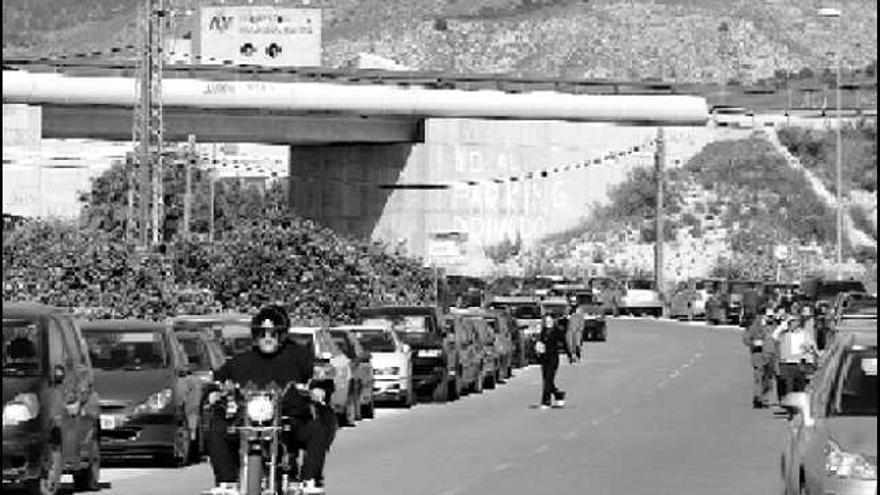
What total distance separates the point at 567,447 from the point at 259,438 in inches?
684

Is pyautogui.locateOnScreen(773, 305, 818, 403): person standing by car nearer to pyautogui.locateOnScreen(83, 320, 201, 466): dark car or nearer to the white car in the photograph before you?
the white car

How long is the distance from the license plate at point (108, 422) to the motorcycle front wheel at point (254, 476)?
1269 cm

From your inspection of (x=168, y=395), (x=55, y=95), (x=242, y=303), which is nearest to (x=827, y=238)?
(x=55, y=95)

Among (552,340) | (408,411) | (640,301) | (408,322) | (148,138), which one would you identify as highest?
(148,138)

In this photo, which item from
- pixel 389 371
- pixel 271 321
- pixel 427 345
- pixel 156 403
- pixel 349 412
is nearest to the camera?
pixel 271 321

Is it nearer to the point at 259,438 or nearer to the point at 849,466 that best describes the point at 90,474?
the point at 259,438

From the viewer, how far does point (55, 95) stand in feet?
350

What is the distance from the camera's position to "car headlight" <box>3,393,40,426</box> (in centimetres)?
2528

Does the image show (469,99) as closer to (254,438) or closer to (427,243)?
(427,243)

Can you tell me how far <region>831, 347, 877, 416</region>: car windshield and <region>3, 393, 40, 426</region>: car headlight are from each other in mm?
7482

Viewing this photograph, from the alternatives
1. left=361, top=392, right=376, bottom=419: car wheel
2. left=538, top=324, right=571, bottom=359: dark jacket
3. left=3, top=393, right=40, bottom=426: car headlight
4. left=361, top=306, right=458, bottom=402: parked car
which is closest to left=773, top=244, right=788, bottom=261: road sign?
left=361, top=306, right=458, bottom=402: parked car

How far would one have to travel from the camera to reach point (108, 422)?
32375mm

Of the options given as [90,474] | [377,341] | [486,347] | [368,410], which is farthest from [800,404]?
[486,347]

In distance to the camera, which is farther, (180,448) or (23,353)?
(180,448)
